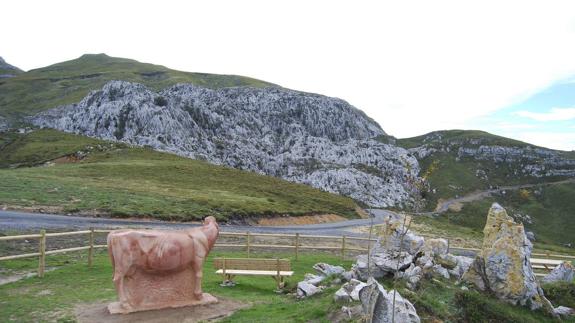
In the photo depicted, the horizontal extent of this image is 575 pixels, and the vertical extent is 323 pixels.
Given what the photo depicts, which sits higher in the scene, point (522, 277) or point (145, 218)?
point (522, 277)

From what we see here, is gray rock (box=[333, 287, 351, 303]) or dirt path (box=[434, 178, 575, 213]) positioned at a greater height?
gray rock (box=[333, 287, 351, 303])

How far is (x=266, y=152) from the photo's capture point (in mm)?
139125

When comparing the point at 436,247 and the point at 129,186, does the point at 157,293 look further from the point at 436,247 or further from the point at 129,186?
the point at 129,186

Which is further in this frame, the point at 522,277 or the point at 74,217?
the point at 74,217

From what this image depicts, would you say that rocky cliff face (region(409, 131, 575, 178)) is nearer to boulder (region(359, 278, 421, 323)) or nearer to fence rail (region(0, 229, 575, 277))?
fence rail (region(0, 229, 575, 277))

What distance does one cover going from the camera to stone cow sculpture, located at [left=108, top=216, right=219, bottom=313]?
11.4 m

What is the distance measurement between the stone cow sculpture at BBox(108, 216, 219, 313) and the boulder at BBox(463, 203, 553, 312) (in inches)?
324

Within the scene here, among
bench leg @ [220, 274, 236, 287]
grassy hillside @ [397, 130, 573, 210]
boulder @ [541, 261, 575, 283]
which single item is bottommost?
bench leg @ [220, 274, 236, 287]

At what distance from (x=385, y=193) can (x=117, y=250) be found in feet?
356

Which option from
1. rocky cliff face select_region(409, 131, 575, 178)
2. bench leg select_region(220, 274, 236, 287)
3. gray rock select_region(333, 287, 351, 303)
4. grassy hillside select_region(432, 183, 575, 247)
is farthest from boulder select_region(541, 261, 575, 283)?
rocky cliff face select_region(409, 131, 575, 178)

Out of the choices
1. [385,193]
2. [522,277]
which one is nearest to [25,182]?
[522,277]

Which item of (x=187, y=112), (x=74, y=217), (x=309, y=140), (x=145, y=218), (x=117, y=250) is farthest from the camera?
(x=309, y=140)

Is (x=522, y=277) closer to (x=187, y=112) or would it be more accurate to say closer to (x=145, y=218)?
(x=145, y=218)

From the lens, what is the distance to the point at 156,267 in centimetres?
1177
